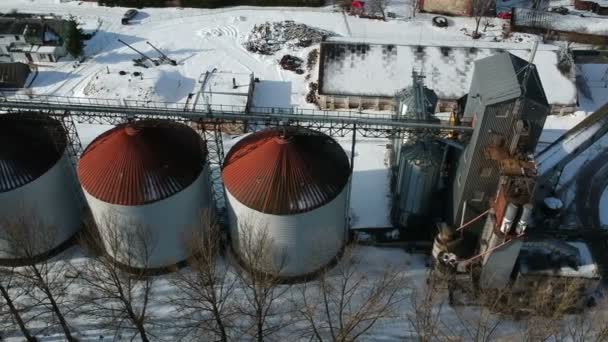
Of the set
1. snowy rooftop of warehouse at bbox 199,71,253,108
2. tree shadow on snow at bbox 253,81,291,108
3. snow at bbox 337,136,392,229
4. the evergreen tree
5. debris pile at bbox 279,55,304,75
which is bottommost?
snow at bbox 337,136,392,229

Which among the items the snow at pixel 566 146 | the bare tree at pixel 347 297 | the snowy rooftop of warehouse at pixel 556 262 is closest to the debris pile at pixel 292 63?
the bare tree at pixel 347 297

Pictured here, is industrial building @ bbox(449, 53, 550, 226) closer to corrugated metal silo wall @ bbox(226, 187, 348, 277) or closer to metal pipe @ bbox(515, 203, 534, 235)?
metal pipe @ bbox(515, 203, 534, 235)

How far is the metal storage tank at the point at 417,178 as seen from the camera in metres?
36.1

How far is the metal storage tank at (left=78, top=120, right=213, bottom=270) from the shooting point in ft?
108

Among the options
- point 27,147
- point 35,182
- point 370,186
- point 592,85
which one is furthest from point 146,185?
point 592,85

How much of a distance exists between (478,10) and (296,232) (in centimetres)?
4312

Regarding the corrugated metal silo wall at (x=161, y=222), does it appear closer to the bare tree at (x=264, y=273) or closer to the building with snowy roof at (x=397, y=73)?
the bare tree at (x=264, y=273)

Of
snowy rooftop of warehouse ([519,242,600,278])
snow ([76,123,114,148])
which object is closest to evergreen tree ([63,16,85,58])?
snow ([76,123,114,148])

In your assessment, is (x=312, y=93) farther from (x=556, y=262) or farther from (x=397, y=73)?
(x=556, y=262)

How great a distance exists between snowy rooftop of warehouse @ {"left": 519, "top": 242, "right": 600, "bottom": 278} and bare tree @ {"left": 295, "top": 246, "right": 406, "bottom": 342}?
8.01m

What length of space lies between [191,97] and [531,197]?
3243 centimetres

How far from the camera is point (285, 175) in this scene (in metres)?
32.5

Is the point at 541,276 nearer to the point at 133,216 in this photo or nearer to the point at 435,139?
the point at 435,139

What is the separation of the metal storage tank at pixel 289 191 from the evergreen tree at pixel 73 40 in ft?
105
